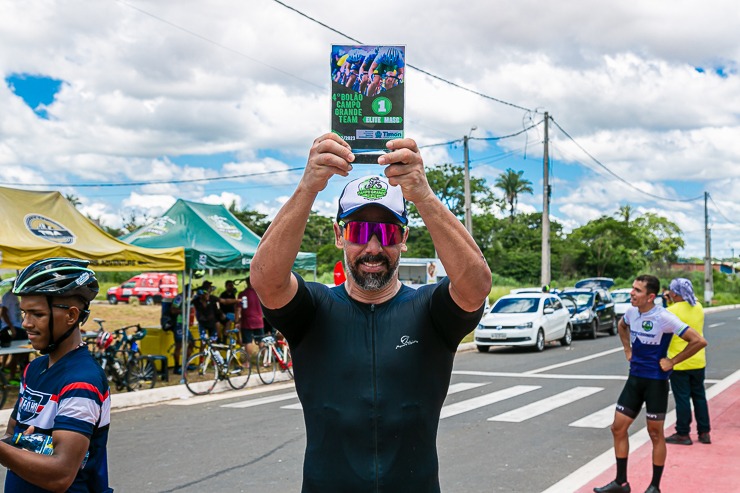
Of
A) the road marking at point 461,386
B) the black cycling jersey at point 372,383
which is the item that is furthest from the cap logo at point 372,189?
the road marking at point 461,386

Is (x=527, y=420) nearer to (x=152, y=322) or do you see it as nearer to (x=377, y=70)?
(x=377, y=70)

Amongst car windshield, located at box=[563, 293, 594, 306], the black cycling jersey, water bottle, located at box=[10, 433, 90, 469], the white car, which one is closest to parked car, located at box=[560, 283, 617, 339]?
car windshield, located at box=[563, 293, 594, 306]

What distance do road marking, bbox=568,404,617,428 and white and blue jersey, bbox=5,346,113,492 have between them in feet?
26.7

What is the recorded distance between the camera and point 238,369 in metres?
14.9

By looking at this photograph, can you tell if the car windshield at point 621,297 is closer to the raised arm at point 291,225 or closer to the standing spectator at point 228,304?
the standing spectator at point 228,304

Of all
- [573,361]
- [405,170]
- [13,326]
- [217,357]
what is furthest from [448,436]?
[573,361]

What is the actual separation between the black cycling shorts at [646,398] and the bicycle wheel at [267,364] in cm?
950

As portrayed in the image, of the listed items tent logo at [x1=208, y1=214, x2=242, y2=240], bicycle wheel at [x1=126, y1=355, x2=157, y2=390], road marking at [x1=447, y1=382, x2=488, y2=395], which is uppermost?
tent logo at [x1=208, y1=214, x2=242, y2=240]

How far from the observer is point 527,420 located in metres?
10.3

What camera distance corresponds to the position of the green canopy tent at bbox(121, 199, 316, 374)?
47.9 feet

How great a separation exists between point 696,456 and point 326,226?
218 ft

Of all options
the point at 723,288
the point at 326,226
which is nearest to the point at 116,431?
the point at 326,226

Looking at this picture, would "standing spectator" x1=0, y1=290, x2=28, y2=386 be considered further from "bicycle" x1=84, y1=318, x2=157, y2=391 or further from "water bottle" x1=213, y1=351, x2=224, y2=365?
"water bottle" x1=213, y1=351, x2=224, y2=365

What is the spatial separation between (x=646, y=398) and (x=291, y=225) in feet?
16.9
